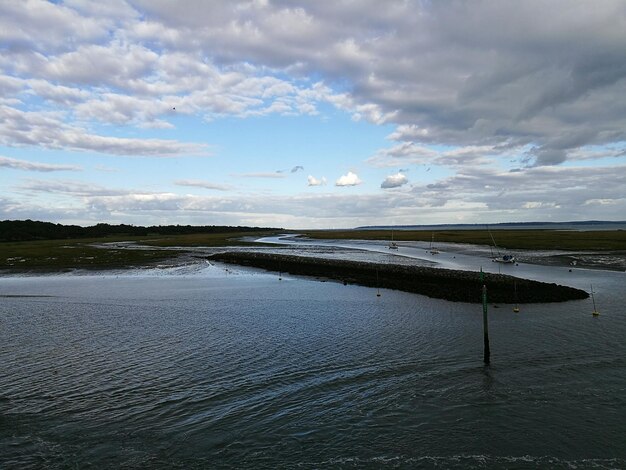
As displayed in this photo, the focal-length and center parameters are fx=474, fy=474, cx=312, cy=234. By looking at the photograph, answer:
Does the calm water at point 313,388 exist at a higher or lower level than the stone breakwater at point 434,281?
lower

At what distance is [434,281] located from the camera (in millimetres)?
45375

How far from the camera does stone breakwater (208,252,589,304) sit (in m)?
35.6

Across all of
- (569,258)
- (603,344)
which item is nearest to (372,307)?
(603,344)

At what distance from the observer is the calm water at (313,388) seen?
12.6m

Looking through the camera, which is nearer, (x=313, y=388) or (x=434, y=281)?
(x=313, y=388)

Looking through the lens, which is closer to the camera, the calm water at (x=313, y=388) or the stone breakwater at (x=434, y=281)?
the calm water at (x=313, y=388)

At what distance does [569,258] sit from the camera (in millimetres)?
66312

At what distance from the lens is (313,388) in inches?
680

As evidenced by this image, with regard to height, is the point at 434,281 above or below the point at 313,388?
above

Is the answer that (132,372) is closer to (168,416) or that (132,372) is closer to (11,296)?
(168,416)

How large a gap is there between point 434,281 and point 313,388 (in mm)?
30424

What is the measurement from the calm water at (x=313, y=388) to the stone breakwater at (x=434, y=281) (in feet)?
11.5

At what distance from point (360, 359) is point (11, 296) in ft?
110

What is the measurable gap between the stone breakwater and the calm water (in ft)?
11.5
